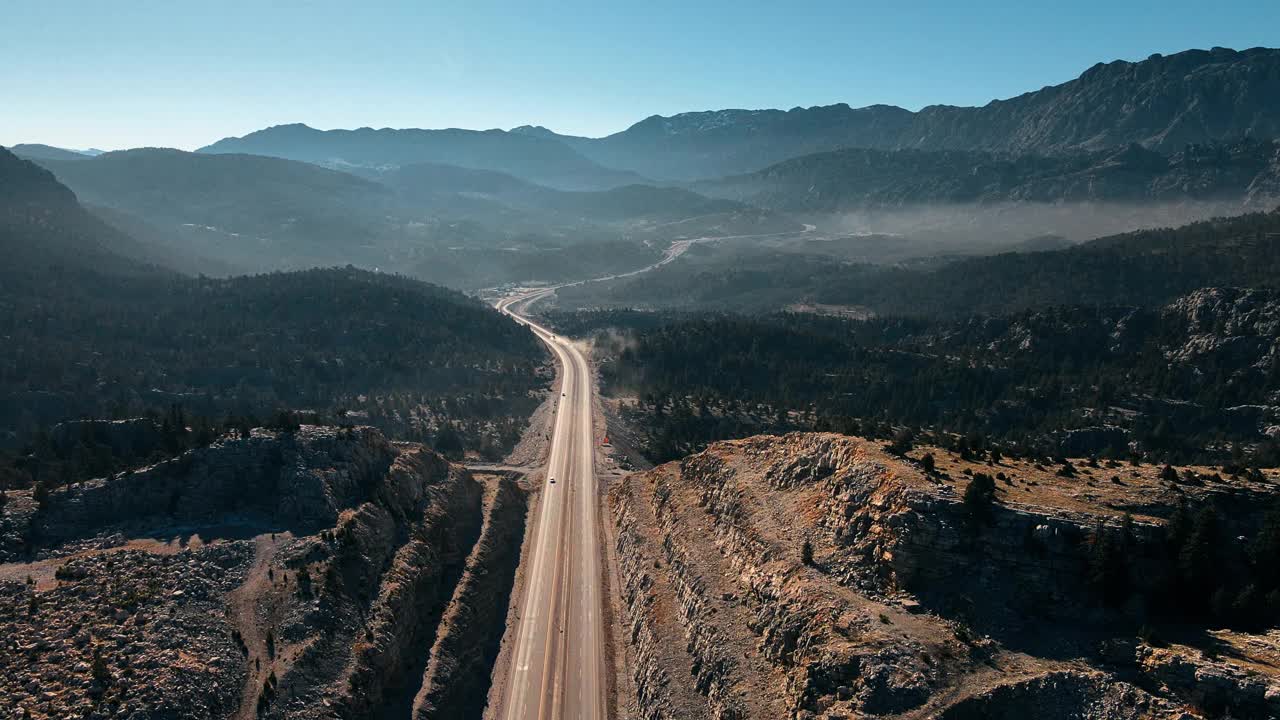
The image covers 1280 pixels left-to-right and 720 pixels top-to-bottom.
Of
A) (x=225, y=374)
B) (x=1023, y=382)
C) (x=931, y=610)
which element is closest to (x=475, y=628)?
(x=931, y=610)

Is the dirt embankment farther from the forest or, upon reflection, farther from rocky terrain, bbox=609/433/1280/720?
the forest

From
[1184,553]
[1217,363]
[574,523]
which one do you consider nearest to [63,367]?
[574,523]

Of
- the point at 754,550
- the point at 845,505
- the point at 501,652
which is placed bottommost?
the point at 501,652

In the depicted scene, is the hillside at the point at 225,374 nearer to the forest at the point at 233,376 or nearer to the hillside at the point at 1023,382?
the forest at the point at 233,376

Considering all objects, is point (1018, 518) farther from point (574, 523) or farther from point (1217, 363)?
point (1217, 363)

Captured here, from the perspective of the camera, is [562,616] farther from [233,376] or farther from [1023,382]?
[233,376]
